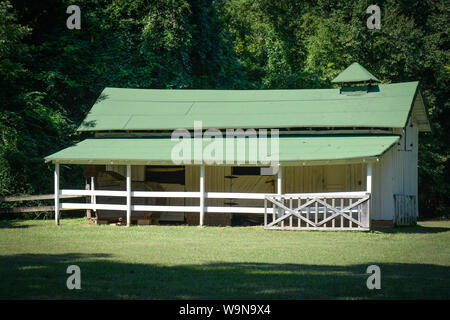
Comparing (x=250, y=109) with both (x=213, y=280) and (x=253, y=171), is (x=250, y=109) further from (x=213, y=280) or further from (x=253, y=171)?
(x=213, y=280)

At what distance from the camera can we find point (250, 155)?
2075cm

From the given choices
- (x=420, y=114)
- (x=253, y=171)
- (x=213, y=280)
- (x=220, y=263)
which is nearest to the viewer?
(x=213, y=280)

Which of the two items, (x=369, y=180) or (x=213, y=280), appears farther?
(x=369, y=180)

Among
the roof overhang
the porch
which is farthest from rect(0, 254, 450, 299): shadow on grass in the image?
the roof overhang

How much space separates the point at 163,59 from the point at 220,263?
2227 cm

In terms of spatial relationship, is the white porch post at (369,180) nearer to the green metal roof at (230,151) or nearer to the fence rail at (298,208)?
the fence rail at (298,208)

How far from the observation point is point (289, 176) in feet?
75.5

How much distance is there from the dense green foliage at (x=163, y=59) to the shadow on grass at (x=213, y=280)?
15322mm

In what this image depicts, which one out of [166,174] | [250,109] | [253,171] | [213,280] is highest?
[250,109]

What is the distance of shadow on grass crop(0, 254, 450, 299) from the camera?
362 inches

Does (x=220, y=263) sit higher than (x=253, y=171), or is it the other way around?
(x=253, y=171)

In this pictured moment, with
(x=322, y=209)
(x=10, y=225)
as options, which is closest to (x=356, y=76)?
(x=322, y=209)

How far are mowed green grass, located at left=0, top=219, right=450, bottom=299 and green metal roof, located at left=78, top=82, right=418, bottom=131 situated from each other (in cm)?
483

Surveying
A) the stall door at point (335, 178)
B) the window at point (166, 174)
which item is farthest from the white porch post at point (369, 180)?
the window at point (166, 174)
